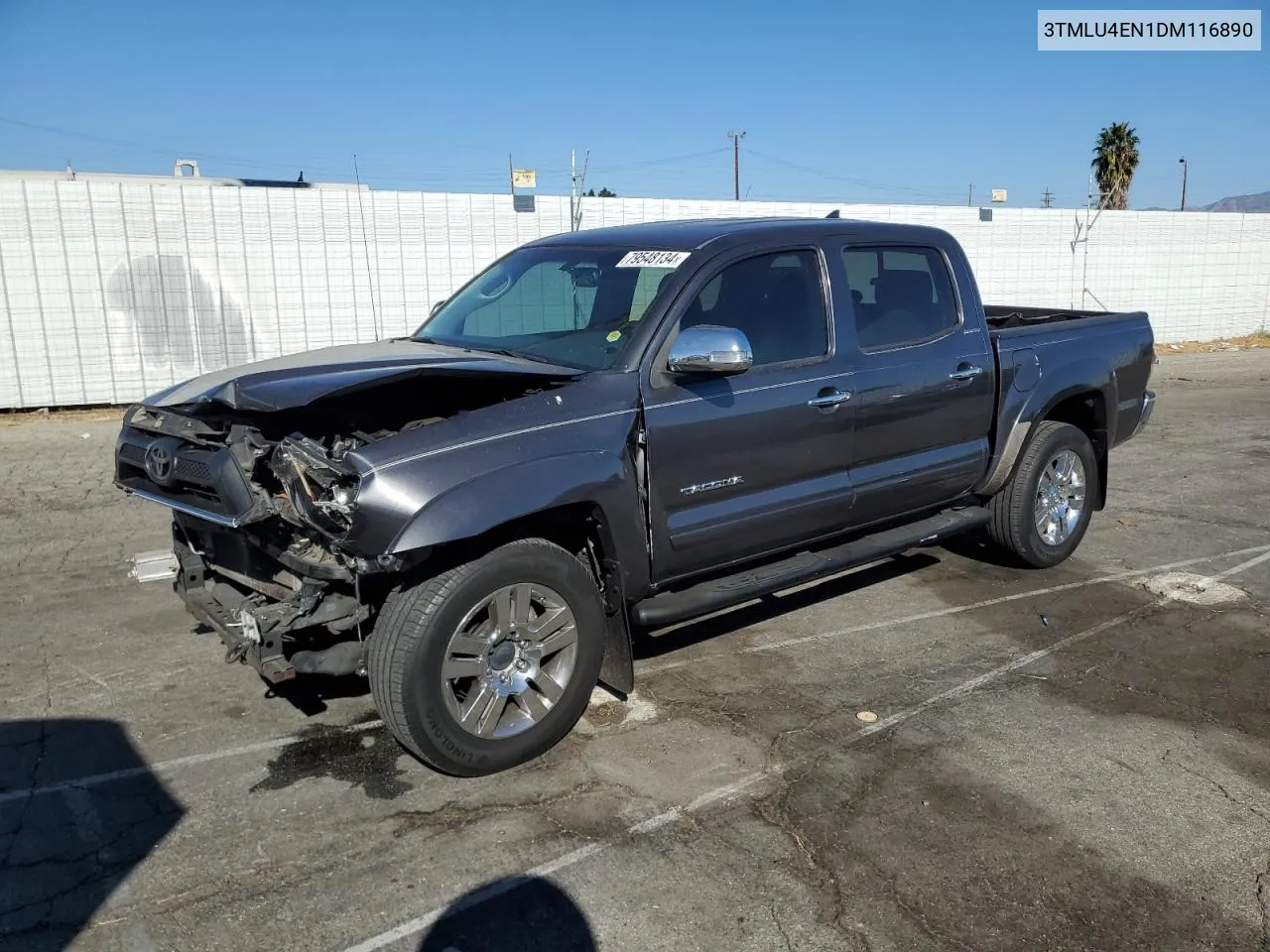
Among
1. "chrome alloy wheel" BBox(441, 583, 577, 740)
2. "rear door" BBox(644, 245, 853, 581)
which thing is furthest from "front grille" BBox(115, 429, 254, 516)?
"rear door" BBox(644, 245, 853, 581)

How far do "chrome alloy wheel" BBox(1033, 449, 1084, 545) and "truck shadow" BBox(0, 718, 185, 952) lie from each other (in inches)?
195

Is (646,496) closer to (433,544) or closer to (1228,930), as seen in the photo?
(433,544)

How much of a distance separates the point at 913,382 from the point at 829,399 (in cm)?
66

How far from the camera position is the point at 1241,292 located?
22.0 m

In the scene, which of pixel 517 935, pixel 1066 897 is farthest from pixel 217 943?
pixel 1066 897

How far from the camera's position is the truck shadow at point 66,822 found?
313cm

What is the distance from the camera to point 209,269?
12.5m

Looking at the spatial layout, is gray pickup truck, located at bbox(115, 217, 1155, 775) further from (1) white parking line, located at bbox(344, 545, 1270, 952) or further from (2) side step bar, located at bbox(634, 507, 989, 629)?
(1) white parking line, located at bbox(344, 545, 1270, 952)

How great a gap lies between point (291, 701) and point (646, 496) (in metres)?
1.86

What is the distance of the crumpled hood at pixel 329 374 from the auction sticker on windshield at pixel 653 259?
71 cm

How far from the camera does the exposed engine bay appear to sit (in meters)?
3.65

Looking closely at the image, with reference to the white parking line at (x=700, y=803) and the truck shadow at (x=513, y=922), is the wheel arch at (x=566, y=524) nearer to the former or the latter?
the white parking line at (x=700, y=803)

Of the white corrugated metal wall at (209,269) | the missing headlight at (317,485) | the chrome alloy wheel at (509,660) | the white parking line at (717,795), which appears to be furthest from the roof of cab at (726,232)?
the white corrugated metal wall at (209,269)

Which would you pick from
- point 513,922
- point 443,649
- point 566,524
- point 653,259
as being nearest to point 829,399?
point 653,259
